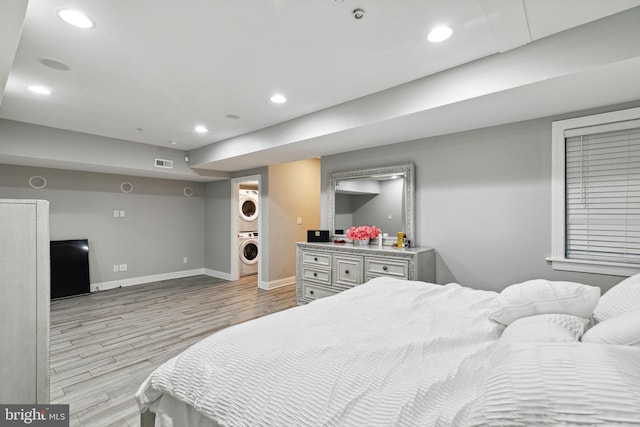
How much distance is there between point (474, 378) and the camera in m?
1.05

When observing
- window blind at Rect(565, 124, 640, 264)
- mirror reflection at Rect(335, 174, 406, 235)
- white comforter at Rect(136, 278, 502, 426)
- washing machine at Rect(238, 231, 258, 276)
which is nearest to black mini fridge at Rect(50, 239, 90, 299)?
washing machine at Rect(238, 231, 258, 276)


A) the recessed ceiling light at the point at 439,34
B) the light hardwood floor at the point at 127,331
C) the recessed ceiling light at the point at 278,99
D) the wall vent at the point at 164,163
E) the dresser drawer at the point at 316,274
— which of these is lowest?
the light hardwood floor at the point at 127,331

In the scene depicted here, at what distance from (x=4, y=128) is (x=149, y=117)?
5.86 feet

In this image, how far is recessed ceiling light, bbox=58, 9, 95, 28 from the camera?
5.81ft

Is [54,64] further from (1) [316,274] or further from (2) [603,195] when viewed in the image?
(2) [603,195]

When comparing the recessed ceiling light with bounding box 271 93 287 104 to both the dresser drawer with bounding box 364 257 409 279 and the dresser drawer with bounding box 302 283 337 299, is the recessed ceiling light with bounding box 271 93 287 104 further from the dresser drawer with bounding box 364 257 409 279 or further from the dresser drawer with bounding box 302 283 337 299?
the dresser drawer with bounding box 302 283 337 299

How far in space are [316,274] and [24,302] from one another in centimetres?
292

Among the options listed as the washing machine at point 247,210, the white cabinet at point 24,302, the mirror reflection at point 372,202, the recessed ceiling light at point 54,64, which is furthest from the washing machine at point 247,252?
Answer: the white cabinet at point 24,302

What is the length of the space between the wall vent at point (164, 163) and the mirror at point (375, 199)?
9.16 ft

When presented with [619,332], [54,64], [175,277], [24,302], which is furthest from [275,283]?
[619,332]

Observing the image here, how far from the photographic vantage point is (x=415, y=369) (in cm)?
111

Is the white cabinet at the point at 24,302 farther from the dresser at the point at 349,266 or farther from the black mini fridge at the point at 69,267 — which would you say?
the black mini fridge at the point at 69,267

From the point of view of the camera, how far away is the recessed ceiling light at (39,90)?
278 cm

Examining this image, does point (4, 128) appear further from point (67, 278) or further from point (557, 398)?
point (557, 398)
